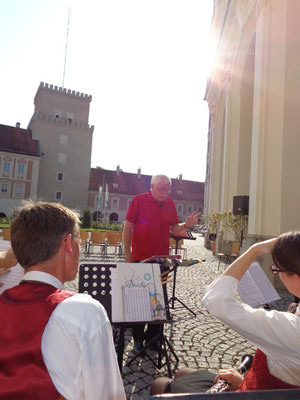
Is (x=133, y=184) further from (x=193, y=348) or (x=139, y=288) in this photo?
(x=139, y=288)

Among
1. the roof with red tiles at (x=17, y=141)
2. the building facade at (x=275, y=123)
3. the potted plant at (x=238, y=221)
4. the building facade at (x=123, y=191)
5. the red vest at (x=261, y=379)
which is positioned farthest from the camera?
the building facade at (x=123, y=191)

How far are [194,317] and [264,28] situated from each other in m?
8.32

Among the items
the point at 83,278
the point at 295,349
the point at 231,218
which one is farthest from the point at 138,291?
the point at 231,218

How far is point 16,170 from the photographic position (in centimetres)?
4116

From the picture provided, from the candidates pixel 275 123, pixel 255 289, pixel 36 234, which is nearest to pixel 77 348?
pixel 36 234

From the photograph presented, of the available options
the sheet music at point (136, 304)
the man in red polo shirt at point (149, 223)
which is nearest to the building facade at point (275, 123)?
the man in red polo shirt at point (149, 223)

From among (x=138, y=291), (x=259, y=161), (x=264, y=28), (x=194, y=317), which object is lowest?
(x=194, y=317)

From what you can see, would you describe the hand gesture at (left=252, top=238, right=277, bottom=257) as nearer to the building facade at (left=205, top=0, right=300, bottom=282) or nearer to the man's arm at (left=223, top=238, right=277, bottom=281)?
the man's arm at (left=223, top=238, right=277, bottom=281)

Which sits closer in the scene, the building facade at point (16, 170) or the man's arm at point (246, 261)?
the man's arm at point (246, 261)

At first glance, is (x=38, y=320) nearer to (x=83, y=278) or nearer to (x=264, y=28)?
(x=83, y=278)

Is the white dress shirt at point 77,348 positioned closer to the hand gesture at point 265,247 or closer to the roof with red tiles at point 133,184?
the hand gesture at point 265,247

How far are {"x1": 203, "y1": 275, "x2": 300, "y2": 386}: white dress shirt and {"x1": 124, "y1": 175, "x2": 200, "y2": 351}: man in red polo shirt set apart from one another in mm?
2429

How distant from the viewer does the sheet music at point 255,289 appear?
2.32 m

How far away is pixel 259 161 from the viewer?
8297 mm
